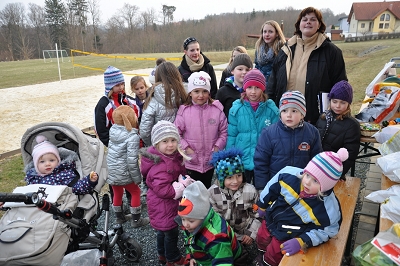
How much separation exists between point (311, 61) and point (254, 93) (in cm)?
84

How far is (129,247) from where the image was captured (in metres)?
3.01

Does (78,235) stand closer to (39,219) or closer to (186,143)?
(39,219)

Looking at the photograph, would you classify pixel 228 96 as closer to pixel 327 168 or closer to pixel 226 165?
pixel 226 165

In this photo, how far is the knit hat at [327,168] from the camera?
199cm

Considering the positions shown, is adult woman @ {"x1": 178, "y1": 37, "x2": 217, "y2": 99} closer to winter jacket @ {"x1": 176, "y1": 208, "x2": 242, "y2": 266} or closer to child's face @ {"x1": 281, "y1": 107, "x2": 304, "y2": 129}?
child's face @ {"x1": 281, "y1": 107, "x2": 304, "y2": 129}

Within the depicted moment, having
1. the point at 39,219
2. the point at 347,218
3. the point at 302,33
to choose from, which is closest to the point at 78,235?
the point at 39,219

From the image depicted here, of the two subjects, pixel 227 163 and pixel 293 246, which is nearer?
pixel 293 246

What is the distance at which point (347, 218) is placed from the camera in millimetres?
2520

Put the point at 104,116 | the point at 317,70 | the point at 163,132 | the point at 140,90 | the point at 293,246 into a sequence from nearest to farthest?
the point at 293,246
the point at 163,132
the point at 317,70
the point at 104,116
the point at 140,90

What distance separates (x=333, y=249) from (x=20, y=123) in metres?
9.74

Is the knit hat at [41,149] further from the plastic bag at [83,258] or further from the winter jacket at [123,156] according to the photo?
the plastic bag at [83,258]

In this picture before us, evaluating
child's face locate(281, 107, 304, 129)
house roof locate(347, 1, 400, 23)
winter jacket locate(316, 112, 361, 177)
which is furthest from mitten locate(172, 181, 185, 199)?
house roof locate(347, 1, 400, 23)

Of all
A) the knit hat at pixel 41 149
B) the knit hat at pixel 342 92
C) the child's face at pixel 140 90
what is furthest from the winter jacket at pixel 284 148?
the child's face at pixel 140 90

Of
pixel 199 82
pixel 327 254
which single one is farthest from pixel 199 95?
pixel 327 254
